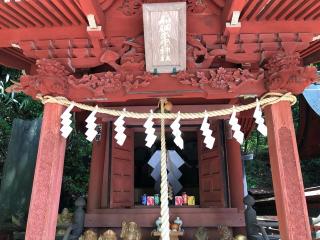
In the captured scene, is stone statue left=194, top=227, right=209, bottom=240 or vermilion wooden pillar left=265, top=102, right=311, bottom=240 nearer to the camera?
vermilion wooden pillar left=265, top=102, right=311, bottom=240

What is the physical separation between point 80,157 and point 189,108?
21.4ft

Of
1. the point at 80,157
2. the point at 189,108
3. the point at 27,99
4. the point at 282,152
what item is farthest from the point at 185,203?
the point at 27,99

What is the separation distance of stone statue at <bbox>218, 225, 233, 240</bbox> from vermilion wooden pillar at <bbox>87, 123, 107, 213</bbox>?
1.90 metres

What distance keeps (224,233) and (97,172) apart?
7.17ft

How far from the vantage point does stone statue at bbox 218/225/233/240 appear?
4273 millimetres

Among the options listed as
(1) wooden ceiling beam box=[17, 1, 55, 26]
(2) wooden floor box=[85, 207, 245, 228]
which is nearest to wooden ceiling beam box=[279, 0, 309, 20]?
(1) wooden ceiling beam box=[17, 1, 55, 26]

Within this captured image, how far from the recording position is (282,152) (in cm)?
280

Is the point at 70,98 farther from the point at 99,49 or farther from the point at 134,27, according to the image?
the point at 134,27

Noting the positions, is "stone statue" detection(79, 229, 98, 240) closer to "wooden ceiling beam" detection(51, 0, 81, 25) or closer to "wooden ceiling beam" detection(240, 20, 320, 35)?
"wooden ceiling beam" detection(51, 0, 81, 25)

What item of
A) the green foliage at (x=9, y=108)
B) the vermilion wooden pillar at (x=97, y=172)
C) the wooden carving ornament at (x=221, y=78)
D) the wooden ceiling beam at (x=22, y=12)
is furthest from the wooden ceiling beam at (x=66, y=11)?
the green foliage at (x=9, y=108)

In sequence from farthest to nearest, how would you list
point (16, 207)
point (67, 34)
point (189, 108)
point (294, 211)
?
point (16, 207)
point (189, 108)
point (67, 34)
point (294, 211)

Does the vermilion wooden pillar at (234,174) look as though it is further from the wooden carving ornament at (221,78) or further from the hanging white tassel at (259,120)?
the wooden carving ornament at (221,78)

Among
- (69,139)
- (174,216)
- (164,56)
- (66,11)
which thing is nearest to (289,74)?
(164,56)

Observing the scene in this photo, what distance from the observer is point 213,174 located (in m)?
4.88
